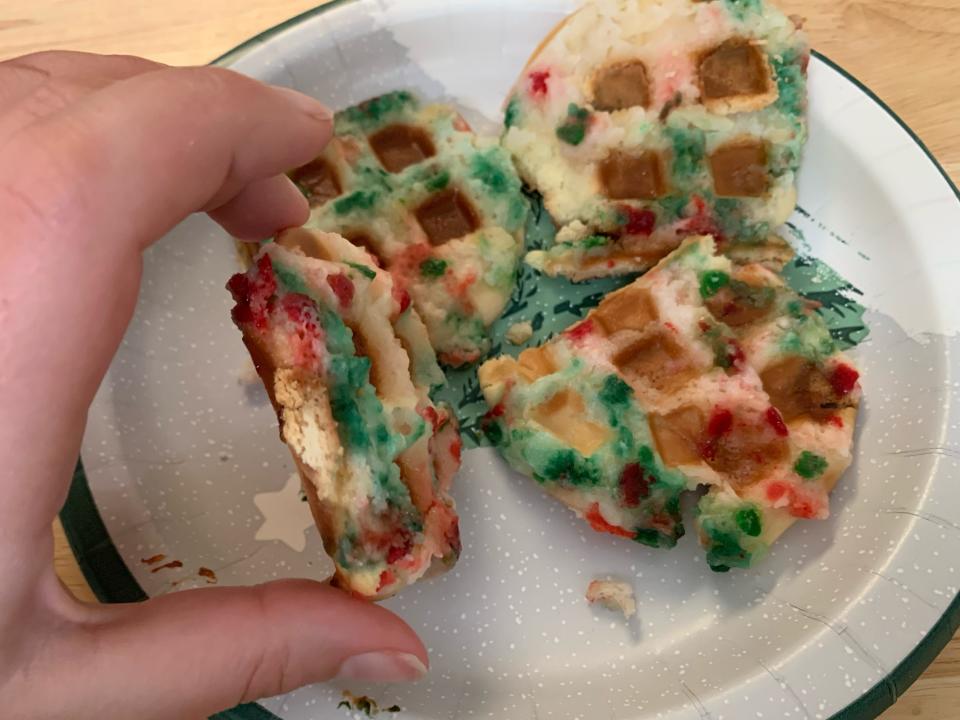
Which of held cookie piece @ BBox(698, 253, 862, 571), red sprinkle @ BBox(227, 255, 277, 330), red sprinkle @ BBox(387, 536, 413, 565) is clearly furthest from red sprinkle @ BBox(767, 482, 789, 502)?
red sprinkle @ BBox(227, 255, 277, 330)

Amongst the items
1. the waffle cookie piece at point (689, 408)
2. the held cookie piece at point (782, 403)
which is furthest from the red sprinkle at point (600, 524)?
the held cookie piece at point (782, 403)

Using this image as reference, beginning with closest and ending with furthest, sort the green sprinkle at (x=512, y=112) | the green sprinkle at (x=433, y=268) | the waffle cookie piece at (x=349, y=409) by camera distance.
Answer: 1. the waffle cookie piece at (x=349, y=409)
2. the green sprinkle at (x=433, y=268)
3. the green sprinkle at (x=512, y=112)

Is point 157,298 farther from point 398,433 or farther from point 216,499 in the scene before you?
point 398,433

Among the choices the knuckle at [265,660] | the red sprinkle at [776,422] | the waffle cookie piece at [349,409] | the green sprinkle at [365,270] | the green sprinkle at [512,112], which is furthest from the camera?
the green sprinkle at [512,112]

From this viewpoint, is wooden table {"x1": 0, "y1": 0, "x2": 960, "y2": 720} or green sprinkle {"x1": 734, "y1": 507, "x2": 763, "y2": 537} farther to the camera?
wooden table {"x1": 0, "y1": 0, "x2": 960, "y2": 720}

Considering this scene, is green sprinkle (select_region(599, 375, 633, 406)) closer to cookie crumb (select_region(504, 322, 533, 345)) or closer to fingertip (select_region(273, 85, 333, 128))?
Result: cookie crumb (select_region(504, 322, 533, 345))

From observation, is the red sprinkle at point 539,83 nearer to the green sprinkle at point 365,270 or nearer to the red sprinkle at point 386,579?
the green sprinkle at point 365,270

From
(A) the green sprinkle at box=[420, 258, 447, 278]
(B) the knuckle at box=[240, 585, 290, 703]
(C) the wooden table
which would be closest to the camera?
(B) the knuckle at box=[240, 585, 290, 703]

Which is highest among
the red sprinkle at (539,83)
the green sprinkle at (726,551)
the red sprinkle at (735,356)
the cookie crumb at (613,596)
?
the red sprinkle at (539,83)

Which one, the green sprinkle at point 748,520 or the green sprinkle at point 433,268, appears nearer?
the green sprinkle at point 748,520
